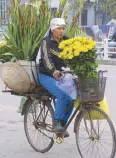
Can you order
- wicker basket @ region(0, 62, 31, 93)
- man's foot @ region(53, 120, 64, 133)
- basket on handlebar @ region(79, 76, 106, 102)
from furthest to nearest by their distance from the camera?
1. wicker basket @ region(0, 62, 31, 93)
2. man's foot @ region(53, 120, 64, 133)
3. basket on handlebar @ region(79, 76, 106, 102)

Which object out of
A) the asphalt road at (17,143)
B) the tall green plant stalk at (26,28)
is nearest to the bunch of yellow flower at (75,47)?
the tall green plant stalk at (26,28)

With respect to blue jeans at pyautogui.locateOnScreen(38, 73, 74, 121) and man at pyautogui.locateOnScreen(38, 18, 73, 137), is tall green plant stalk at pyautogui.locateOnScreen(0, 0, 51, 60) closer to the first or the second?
man at pyautogui.locateOnScreen(38, 18, 73, 137)

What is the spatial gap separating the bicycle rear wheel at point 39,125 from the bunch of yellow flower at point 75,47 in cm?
92

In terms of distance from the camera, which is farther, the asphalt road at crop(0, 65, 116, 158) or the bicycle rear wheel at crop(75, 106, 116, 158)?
the asphalt road at crop(0, 65, 116, 158)

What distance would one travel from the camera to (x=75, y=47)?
494cm

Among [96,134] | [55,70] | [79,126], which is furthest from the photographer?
[55,70]

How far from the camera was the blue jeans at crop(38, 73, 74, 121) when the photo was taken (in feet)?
17.3

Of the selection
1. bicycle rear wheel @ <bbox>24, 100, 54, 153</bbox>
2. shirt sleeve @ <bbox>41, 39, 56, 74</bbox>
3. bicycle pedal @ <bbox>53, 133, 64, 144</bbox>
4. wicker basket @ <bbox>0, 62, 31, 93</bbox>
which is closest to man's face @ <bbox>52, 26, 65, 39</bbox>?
shirt sleeve @ <bbox>41, 39, 56, 74</bbox>

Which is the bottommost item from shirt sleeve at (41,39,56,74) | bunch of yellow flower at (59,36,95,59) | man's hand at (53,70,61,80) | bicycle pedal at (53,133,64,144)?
bicycle pedal at (53,133,64,144)

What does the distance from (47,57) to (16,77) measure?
542 millimetres

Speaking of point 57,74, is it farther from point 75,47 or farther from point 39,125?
point 39,125

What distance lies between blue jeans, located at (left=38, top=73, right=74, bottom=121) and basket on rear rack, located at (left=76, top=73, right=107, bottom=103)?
0.34m

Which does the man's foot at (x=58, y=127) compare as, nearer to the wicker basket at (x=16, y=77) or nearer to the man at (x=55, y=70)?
the man at (x=55, y=70)

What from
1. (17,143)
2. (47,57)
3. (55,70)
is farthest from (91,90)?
(17,143)
